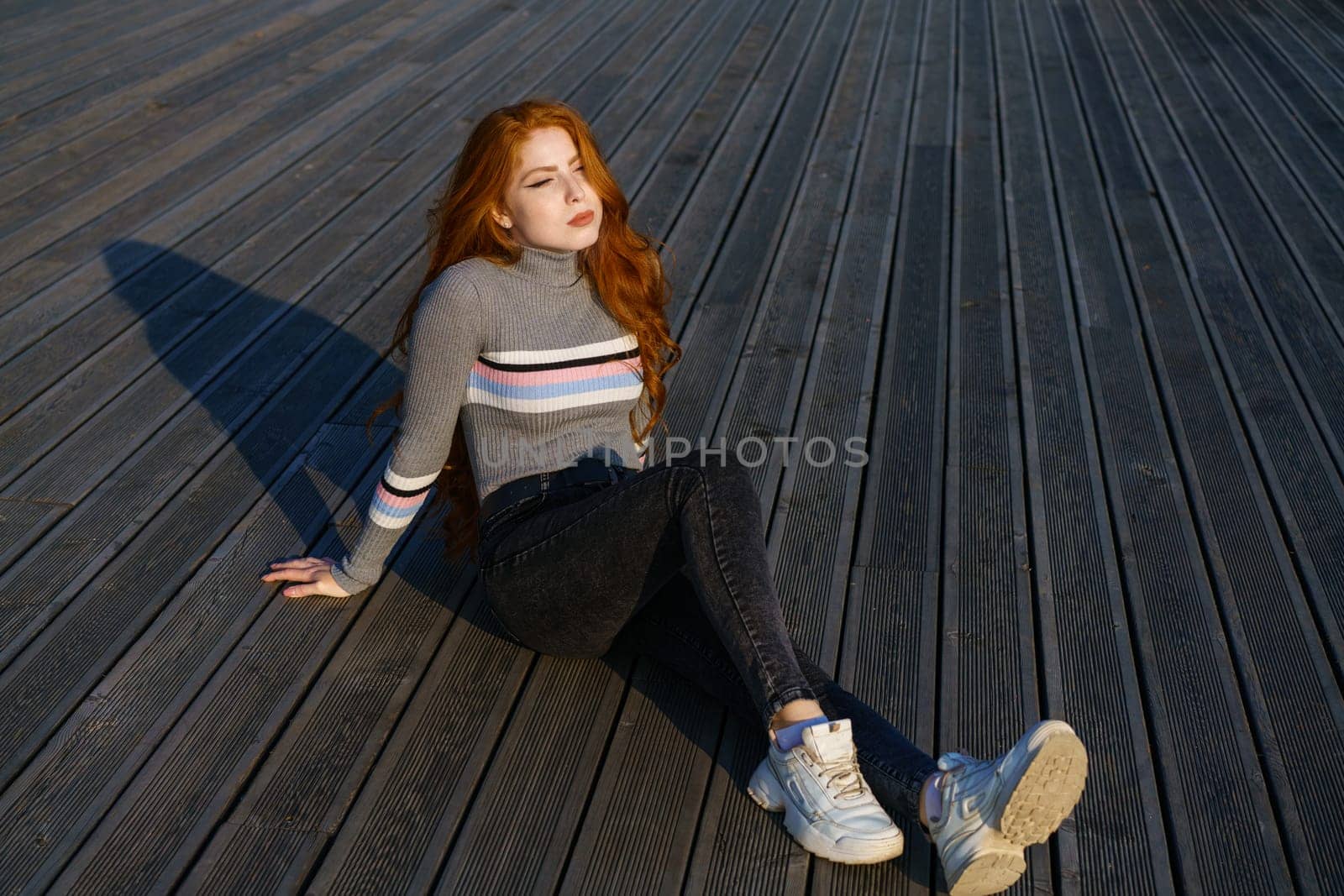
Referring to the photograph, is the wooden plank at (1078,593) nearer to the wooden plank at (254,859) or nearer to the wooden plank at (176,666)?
the wooden plank at (254,859)

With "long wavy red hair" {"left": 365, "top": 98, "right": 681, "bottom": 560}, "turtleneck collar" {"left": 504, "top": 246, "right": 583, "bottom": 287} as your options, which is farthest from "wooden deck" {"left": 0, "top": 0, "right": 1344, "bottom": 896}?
"turtleneck collar" {"left": 504, "top": 246, "right": 583, "bottom": 287}

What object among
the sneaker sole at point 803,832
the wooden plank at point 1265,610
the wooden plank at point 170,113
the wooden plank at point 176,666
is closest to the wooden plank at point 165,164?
the wooden plank at point 170,113

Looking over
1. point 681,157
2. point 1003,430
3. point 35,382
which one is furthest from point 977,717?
point 681,157

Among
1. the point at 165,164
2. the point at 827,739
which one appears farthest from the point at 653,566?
the point at 165,164

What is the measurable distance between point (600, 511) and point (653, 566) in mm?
110

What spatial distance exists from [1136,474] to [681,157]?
2.16 metres

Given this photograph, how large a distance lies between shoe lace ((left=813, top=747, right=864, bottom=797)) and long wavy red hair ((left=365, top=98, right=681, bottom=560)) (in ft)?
2.32

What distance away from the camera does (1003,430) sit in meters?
2.63

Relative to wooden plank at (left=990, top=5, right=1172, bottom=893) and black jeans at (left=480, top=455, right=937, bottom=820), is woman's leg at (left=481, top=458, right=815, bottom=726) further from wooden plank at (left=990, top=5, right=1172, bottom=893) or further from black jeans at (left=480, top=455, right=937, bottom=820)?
wooden plank at (left=990, top=5, right=1172, bottom=893)

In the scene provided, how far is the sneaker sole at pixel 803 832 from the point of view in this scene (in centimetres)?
156

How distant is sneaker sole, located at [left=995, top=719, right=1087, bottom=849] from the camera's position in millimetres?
1421

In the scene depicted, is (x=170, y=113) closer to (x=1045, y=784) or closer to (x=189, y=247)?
(x=189, y=247)

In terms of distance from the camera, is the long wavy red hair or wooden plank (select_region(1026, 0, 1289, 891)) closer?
wooden plank (select_region(1026, 0, 1289, 891))

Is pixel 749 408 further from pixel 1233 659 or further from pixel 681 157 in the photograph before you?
pixel 681 157
